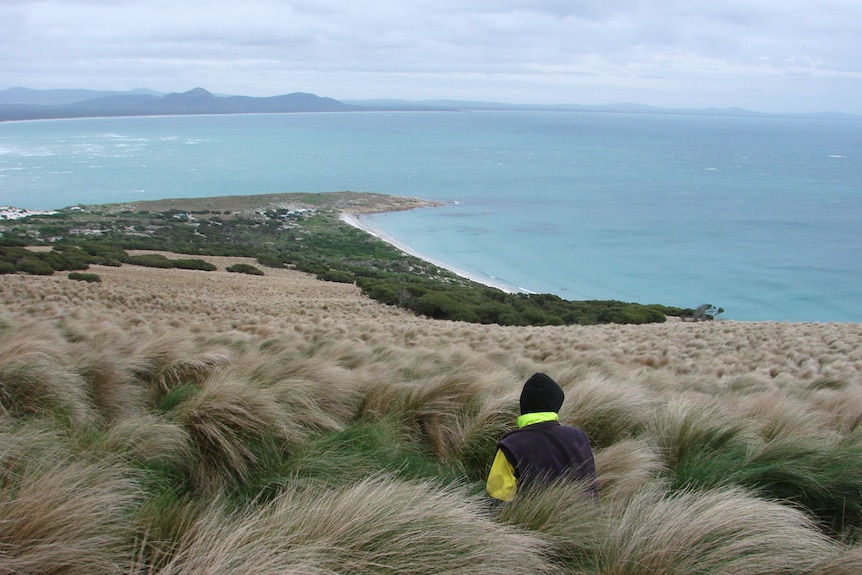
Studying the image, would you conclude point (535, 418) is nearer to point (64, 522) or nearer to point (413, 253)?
point (64, 522)

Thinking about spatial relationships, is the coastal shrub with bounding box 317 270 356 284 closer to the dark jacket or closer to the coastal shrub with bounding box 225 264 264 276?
the coastal shrub with bounding box 225 264 264 276

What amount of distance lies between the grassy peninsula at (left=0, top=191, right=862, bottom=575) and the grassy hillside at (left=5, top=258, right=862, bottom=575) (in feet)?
0.04

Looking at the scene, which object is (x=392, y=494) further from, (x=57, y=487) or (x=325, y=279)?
(x=325, y=279)

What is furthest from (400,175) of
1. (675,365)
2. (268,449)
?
(268,449)

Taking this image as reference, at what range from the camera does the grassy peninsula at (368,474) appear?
2.32 metres

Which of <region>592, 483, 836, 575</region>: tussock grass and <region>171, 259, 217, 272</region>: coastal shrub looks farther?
<region>171, 259, 217, 272</region>: coastal shrub

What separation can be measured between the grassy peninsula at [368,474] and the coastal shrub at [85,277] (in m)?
15.5

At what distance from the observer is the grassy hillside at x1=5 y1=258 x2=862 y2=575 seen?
2.33 meters

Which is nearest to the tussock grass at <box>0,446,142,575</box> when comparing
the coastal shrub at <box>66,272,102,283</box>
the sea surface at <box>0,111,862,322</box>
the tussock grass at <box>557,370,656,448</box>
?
the tussock grass at <box>557,370,656,448</box>

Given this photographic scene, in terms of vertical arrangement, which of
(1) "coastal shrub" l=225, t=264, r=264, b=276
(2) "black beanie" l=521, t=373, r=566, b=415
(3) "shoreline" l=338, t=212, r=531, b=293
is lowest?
(3) "shoreline" l=338, t=212, r=531, b=293

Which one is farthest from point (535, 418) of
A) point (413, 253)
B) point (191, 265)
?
point (413, 253)

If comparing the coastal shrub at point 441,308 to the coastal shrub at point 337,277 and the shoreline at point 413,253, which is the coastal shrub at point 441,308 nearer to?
the coastal shrub at point 337,277

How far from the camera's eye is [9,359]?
4.46 m

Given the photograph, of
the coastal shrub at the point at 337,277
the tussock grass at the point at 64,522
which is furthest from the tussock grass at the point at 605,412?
the coastal shrub at the point at 337,277
